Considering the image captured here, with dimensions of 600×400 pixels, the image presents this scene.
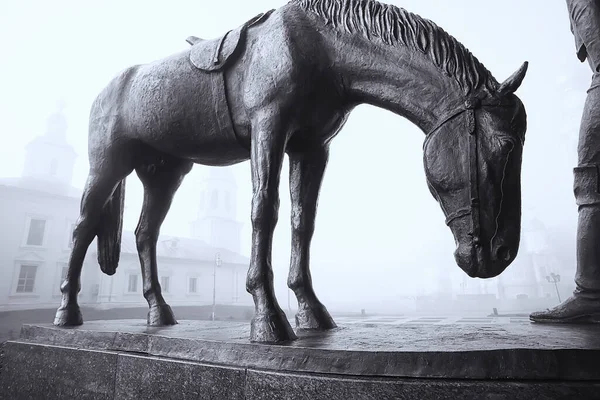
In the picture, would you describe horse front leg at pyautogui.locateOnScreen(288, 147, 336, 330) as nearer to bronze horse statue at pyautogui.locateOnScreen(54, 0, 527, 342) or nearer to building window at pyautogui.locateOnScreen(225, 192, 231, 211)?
bronze horse statue at pyautogui.locateOnScreen(54, 0, 527, 342)

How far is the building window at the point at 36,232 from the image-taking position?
2536 centimetres

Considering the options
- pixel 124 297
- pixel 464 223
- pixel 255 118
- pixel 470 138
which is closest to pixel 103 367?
pixel 255 118

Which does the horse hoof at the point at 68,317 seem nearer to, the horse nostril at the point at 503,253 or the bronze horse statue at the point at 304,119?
the bronze horse statue at the point at 304,119

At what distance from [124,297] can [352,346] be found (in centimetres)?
2906

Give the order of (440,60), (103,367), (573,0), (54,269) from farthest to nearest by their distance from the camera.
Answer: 1. (54,269)
2. (573,0)
3. (103,367)
4. (440,60)

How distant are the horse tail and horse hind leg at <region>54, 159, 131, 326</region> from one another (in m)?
0.12

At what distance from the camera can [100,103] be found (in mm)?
2779

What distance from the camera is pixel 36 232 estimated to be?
25844 millimetres

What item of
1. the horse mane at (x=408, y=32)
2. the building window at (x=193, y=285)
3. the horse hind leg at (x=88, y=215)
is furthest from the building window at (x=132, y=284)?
the horse mane at (x=408, y=32)

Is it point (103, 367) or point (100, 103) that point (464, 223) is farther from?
point (100, 103)

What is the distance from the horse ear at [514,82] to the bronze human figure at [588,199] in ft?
2.91

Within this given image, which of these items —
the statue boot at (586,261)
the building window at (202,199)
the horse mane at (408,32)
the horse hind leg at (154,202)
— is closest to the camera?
the horse mane at (408,32)

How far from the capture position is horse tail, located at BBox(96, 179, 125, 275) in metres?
2.87

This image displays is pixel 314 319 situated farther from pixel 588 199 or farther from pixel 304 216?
pixel 588 199
